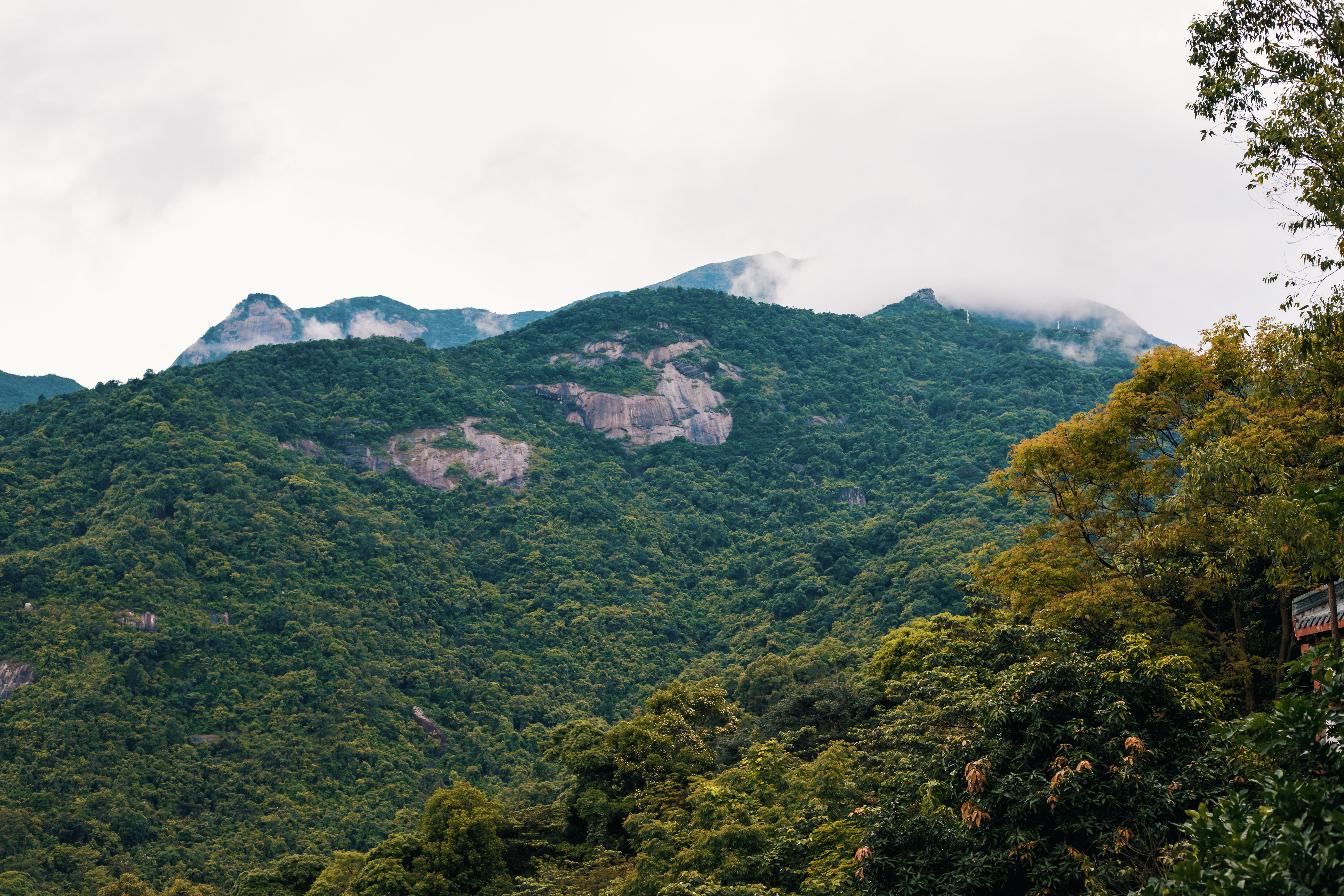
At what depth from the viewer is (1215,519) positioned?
15.4m

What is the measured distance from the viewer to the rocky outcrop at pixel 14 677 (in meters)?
47.1

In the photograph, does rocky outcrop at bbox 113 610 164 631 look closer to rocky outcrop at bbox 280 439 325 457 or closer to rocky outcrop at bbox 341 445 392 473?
rocky outcrop at bbox 280 439 325 457

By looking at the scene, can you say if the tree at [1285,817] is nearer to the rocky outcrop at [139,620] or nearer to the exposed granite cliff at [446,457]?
the rocky outcrop at [139,620]

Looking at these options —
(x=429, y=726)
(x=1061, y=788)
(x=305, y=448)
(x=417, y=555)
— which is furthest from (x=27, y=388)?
(x=1061, y=788)

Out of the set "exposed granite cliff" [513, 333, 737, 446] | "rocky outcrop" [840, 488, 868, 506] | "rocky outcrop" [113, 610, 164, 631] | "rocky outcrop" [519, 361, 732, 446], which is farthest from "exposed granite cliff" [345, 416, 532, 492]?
"rocky outcrop" [840, 488, 868, 506]

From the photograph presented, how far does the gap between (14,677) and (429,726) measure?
2267 cm

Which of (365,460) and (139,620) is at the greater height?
(365,460)

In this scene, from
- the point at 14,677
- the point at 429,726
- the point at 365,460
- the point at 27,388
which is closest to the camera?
the point at 14,677

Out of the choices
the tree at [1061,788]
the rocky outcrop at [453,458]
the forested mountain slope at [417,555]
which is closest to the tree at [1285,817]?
the tree at [1061,788]

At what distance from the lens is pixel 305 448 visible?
276 feet

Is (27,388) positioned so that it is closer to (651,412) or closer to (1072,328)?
(651,412)

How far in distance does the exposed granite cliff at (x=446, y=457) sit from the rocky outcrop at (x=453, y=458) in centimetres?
5

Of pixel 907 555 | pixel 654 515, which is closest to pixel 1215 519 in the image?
pixel 907 555

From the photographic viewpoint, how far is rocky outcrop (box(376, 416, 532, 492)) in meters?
88.3
